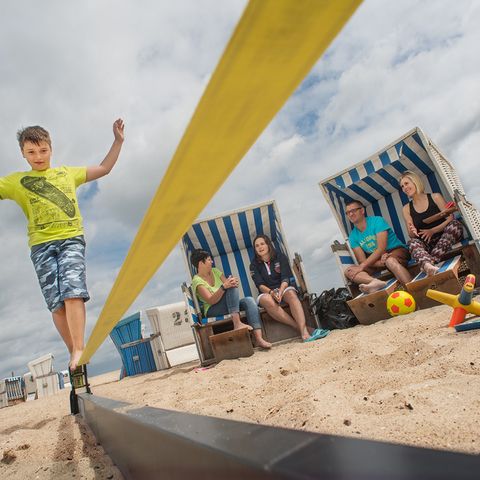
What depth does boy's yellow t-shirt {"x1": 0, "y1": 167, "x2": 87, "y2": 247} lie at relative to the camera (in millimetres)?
2455

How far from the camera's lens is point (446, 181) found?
433 centimetres

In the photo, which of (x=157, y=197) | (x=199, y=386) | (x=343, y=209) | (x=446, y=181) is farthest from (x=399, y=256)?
(x=157, y=197)

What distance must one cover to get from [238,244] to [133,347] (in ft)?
10.2

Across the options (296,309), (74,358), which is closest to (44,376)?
(296,309)

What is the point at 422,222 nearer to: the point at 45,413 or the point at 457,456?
the point at 45,413

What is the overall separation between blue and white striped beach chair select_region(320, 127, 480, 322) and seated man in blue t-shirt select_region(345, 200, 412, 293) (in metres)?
0.18

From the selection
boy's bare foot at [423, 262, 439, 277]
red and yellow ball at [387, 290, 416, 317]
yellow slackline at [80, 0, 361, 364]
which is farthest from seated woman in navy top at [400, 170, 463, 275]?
yellow slackline at [80, 0, 361, 364]

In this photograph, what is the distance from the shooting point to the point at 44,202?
250cm

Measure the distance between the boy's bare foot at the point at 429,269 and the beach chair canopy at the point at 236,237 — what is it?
5.78ft

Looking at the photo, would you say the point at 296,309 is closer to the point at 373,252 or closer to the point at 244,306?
the point at 244,306

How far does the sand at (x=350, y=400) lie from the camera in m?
1.19

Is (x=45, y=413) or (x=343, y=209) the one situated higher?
(x=343, y=209)

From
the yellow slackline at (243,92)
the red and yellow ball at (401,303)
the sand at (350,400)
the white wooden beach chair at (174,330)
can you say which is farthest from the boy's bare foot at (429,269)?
the white wooden beach chair at (174,330)

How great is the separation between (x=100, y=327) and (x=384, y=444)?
1.38 metres
